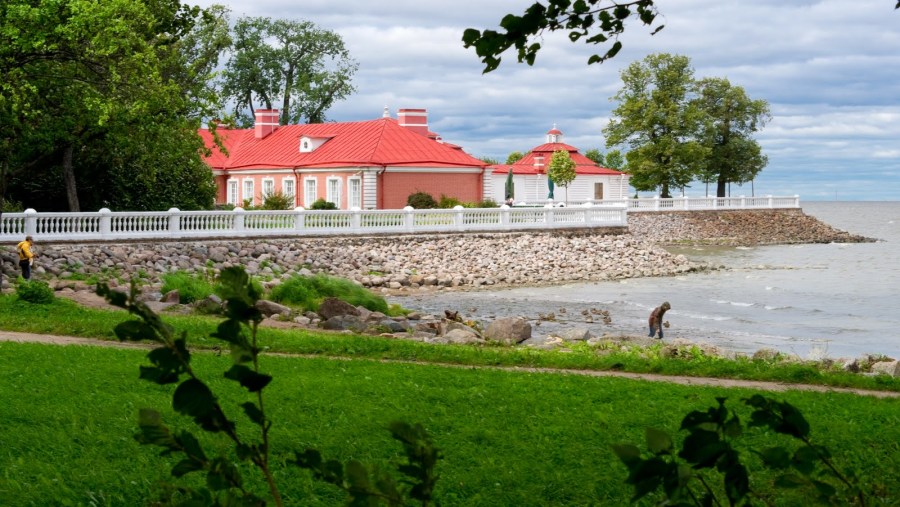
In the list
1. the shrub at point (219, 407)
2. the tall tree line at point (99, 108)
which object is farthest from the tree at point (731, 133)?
the shrub at point (219, 407)

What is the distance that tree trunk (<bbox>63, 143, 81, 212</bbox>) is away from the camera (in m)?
32.3

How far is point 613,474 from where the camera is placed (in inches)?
265

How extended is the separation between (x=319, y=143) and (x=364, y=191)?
615 centimetres

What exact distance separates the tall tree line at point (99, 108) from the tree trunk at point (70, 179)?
0.10ft

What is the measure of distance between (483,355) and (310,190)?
3802cm

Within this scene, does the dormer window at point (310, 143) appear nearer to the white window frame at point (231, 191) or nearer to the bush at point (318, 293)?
the white window frame at point (231, 191)

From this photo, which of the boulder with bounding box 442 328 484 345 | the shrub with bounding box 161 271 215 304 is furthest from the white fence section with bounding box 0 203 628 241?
the boulder with bounding box 442 328 484 345

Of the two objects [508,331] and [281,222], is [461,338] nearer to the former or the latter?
[508,331]

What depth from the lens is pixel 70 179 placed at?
107ft

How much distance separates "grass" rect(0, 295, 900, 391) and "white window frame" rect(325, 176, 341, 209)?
31.9 metres

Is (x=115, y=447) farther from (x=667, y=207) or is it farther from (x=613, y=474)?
(x=667, y=207)

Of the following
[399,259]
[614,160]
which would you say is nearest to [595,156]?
[614,160]

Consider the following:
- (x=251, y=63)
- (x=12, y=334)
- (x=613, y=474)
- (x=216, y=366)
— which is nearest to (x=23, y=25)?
(x=12, y=334)

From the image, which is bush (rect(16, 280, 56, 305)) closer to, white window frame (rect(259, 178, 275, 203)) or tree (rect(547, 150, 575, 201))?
white window frame (rect(259, 178, 275, 203))
